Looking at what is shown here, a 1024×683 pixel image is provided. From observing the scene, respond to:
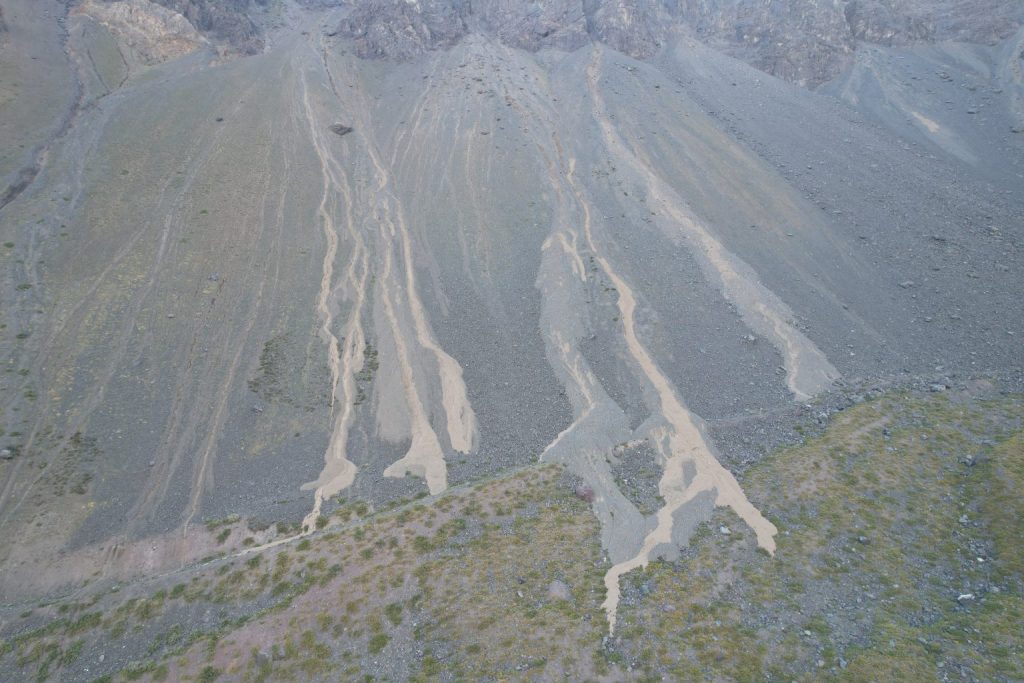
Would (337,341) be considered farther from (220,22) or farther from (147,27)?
(220,22)

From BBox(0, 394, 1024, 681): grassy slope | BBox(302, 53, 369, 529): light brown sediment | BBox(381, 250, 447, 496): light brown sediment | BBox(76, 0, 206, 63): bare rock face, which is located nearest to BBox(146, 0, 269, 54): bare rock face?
BBox(76, 0, 206, 63): bare rock face

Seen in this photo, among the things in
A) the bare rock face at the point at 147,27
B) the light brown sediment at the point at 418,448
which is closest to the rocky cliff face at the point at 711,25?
the bare rock face at the point at 147,27

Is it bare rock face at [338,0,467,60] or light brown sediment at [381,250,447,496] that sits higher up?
bare rock face at [338,0,467,60]

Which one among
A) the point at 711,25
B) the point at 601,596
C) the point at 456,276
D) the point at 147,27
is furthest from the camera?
the point at 711,25

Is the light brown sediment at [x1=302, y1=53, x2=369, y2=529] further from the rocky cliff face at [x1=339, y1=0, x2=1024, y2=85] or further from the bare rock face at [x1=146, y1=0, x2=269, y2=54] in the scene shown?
the rocky cliff face at [x1=339, y1=0, x2=1024, y2=85]

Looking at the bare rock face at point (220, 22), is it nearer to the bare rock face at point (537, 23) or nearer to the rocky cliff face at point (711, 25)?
the rocky cliff face at point (711, 25)

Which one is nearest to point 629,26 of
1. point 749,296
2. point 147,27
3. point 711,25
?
point 711,25
